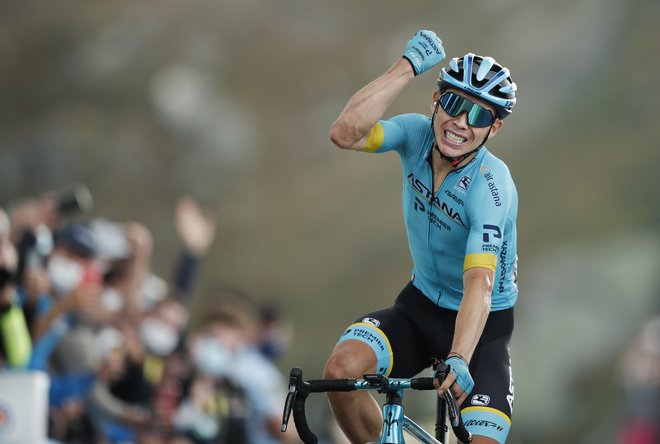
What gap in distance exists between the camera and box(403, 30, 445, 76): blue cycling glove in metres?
5.91

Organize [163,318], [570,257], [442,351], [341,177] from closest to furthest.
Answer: [442,351]
[163,318]
[570,257]
[341,177]

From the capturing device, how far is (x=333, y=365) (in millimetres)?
5738

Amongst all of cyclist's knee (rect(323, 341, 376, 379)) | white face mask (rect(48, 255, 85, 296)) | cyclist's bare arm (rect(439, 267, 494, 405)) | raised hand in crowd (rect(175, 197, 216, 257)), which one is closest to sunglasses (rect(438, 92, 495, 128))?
cyclist's bare arm (rect(439, 267, 494, 405))

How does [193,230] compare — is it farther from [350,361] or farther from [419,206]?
[350,361]

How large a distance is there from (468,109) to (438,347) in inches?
55.7

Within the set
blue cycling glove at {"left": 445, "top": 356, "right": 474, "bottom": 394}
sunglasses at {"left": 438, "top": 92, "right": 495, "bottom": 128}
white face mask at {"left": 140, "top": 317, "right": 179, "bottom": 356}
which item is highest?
sunglasses at {"left": 438, "top": 92, "right": 495, "bottom": 128}

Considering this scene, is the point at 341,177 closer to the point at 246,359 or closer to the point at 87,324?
the point at 246,359

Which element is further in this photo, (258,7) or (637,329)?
(258,7)

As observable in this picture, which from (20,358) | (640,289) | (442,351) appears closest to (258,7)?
(640,289)

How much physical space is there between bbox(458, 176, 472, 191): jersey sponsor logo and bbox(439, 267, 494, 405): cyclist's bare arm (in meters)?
0.55

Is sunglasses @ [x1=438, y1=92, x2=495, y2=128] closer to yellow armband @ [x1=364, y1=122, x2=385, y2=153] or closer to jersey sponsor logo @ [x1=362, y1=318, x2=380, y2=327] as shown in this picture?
yellow armband @ [x1=364, y1=122, x2=385, y2=153]

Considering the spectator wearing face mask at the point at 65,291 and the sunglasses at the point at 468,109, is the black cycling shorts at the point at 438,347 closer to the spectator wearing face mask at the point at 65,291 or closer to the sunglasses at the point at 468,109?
the sunglasses at the point at 468,109

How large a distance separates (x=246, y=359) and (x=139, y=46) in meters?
10.8

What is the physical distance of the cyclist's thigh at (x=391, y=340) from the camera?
233 inches
